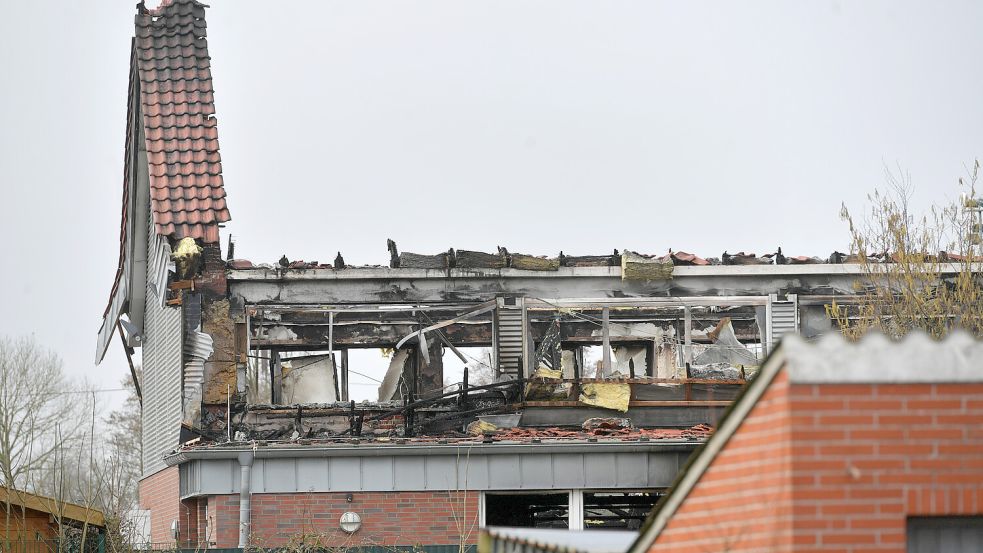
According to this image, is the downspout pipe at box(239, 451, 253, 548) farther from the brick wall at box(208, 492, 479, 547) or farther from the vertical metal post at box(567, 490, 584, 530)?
the vertical metal post at box(567, 490, 584, 530)

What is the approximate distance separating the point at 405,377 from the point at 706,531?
56.9ft

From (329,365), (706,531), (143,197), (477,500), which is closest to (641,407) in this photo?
(477,500)

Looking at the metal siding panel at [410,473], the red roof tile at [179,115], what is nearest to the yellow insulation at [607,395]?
the metal siding panel at [410,473]

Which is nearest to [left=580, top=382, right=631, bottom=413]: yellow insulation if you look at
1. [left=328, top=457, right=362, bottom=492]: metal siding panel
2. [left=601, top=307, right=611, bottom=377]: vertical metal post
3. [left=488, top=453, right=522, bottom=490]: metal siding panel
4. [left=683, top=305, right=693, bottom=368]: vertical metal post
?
[left=601, top=307, right=611, bottom=377]: vertical metal post

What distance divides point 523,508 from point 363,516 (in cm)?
637

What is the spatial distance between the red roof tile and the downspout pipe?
20.3 feet

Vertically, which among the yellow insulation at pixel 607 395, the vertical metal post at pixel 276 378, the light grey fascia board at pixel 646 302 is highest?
the light grey fascia board at pixel 646 302

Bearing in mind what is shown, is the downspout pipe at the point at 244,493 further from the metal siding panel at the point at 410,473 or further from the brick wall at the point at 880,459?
the brick wall at the point at 880,459

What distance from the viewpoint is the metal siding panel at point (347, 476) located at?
19.4 metres

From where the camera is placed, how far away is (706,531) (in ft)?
24.8

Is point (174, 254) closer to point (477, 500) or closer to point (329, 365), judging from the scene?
point (329, 365)

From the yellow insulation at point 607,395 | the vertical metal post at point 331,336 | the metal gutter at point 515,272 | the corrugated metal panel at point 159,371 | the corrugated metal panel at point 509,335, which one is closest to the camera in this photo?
the yellow insulation at point 607,395

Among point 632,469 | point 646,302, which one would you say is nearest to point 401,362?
point 646,302

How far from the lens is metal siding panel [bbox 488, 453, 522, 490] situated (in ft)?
63.8
